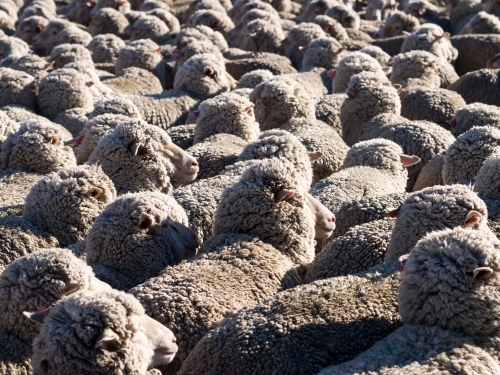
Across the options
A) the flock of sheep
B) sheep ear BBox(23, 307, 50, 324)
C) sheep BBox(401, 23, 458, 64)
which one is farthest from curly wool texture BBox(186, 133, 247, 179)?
sheep BBox(401, 23, 458, 64)

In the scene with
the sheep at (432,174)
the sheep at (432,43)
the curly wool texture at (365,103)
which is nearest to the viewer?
the sheep at (432,174)

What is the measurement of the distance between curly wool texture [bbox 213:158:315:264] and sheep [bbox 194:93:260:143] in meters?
2.58

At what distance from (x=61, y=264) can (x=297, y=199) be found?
5.47ft

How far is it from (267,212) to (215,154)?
206 centimetres

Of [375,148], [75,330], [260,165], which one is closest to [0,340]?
[75,330]

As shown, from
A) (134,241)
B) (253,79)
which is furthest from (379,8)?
(134,241)

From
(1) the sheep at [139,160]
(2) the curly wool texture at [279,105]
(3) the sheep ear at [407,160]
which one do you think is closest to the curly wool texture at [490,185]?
(3) the sheep ear at [407,160]

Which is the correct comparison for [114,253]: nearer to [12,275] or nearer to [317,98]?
[12,275]

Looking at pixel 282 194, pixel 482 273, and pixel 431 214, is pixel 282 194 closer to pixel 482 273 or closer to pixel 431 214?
pixel 431 214

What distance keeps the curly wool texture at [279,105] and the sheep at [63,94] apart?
1835 millimetres

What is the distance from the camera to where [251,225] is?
5.28 metres

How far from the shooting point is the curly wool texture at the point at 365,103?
888cm

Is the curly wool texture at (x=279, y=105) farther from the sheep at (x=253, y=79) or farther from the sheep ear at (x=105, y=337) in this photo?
the sheep ear at (x=105, y=337)

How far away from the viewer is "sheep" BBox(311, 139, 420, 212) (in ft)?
21.2
